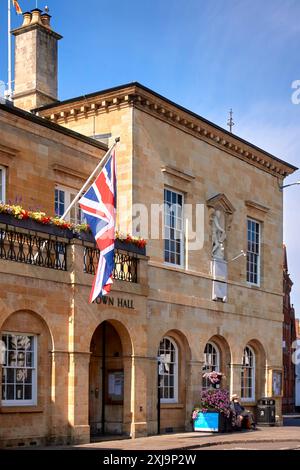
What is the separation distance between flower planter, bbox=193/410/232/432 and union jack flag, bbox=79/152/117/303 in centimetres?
704

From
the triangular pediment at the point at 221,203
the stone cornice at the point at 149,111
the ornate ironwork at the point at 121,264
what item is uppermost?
the stone cornice at the point at 149,111

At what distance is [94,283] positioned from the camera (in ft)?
70.3

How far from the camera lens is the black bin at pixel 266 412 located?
31.5 metres

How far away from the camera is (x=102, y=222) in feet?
71.5

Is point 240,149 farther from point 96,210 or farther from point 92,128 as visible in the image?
point 96,210

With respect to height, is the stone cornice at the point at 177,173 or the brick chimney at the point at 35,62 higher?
the brick chimney at the point at 35,62

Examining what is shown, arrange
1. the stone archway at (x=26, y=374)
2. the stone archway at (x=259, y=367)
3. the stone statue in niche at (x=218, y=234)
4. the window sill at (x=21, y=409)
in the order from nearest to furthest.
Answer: the window sill at (x=21, y=409) < the stone archway at (x=26, y=374) < the stone statue in niche at (x=218, y=234) < the stone archway at (x=259, y=367)

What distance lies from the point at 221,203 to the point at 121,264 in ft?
22.9

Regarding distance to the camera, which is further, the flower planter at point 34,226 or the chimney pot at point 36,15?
the chimney pot at point 36,15

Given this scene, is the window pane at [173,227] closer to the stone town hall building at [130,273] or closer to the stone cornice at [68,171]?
the stone town hall building at [130,273]

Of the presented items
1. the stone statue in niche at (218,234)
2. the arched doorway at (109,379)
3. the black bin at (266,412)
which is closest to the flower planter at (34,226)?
the arched doorway at (109,379)

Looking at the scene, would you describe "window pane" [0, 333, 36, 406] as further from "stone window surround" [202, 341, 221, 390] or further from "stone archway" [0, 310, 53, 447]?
"stone window surround" [202, 341, 221, 390]

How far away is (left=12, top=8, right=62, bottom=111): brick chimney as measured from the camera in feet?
94.9

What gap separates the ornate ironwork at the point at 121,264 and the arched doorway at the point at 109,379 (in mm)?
1418
